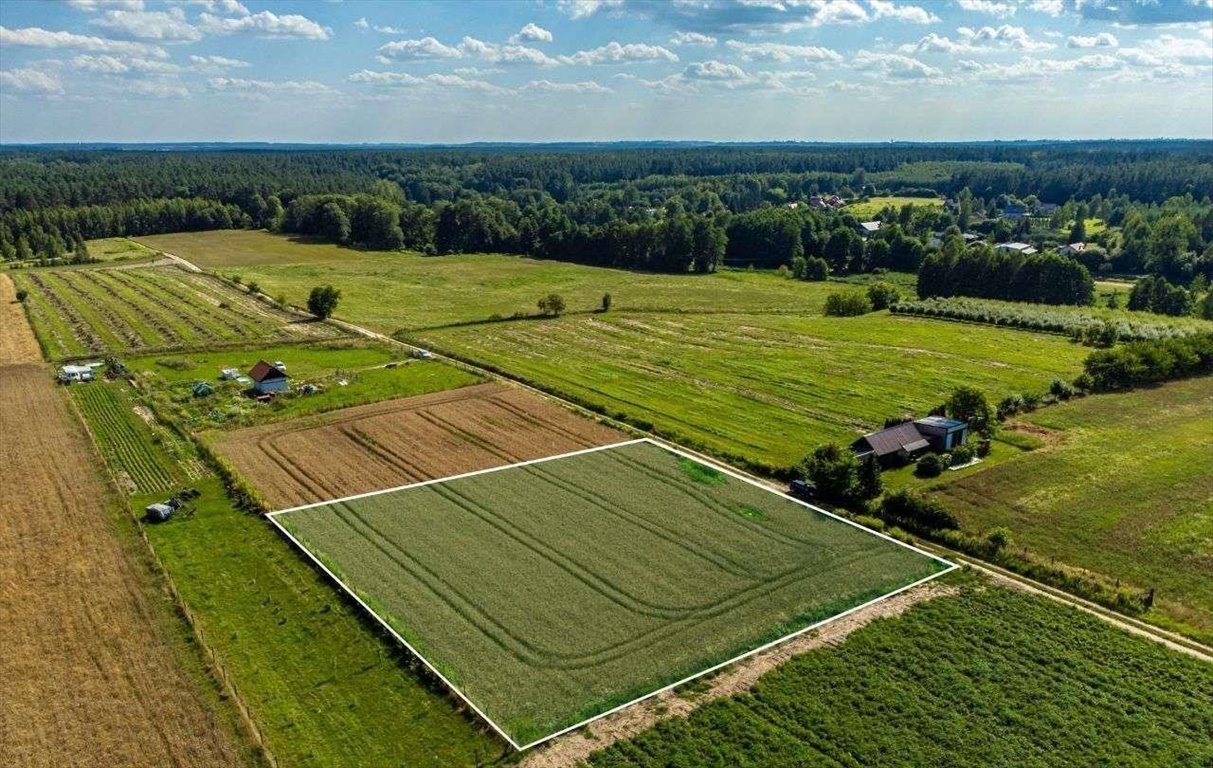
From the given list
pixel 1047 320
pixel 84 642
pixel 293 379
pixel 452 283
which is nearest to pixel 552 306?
pixel 452 283

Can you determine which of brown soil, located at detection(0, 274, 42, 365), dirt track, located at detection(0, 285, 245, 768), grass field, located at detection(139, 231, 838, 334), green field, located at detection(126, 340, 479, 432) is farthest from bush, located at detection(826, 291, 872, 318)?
brown soil, located at detection(0, 274, 42, 365)

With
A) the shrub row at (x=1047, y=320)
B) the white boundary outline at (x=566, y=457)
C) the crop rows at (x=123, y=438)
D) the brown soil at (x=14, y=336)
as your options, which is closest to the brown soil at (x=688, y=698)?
the white boundary outline at (x=566, y=457)

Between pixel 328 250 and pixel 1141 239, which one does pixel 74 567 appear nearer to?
pixel 328 250

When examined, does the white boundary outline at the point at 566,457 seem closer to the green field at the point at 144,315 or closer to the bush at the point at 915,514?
the bush at the point at 915,514

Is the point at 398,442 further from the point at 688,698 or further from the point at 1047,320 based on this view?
the point at 1047,320

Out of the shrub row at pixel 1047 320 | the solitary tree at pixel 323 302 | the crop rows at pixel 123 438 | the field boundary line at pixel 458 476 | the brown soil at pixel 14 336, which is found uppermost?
the solitary tree at pixel 323 302

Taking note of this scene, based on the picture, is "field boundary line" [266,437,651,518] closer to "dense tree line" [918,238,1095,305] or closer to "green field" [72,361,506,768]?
"green field" [72,361,506,768]
